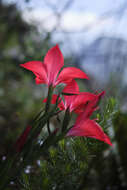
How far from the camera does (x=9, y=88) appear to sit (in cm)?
221

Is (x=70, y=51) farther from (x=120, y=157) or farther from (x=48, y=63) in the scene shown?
(x=48, y=63)

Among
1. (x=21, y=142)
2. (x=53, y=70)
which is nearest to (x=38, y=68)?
(x=53, y=70)

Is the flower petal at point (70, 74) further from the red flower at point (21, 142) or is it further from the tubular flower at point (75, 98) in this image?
the red flower at point (21, 142)

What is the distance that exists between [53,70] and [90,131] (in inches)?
5.6

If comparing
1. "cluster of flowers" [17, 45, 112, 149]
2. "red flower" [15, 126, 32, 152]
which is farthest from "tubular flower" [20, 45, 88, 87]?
"red flower" [15, 126, 32, 152]

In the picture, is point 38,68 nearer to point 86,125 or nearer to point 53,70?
point 53,70

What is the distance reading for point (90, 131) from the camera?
1.01ft

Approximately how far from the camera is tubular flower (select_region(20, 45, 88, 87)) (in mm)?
357

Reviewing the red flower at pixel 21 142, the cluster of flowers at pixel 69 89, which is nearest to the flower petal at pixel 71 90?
the cluster of flowers at pixel 69 89

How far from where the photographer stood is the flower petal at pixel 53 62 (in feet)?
1.21

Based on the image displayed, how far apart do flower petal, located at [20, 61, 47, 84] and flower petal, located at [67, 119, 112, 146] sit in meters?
0.12

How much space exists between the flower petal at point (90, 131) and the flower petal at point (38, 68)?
0.12m

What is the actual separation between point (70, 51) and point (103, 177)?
1656 millimetres

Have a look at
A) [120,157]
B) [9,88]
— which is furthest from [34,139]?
[9,88]
